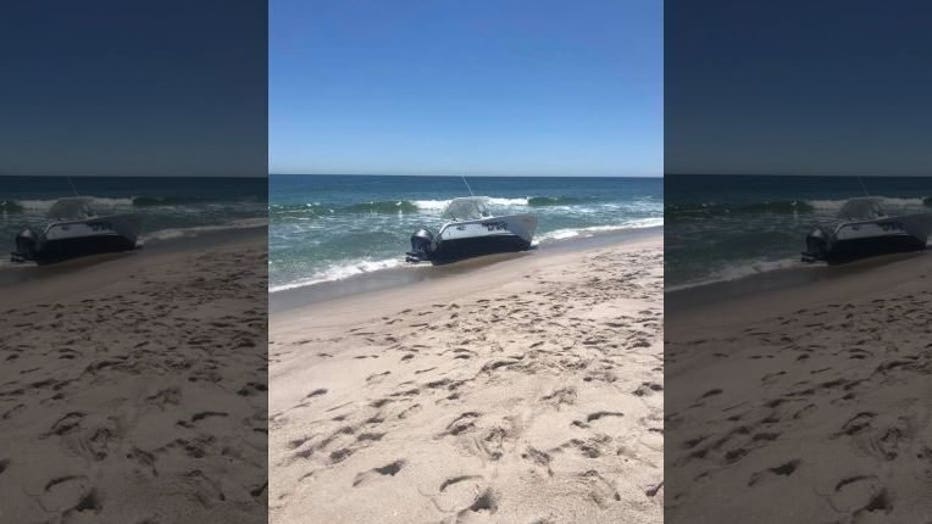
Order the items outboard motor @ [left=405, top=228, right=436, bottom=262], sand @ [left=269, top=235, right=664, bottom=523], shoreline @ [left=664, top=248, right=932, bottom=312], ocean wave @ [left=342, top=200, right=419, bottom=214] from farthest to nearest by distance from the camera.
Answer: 1. ocean wave @ [left=342, top=200, right=419, bottom=214]
2. outboard motor @ [left=405, top=228, right=436, bottom=262]
3. shoreline @ [left=664, top=248, right=932, bottom=312]
4. sand @ [left=269, top=235, right=664, bottom=523]

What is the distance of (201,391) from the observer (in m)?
2.94

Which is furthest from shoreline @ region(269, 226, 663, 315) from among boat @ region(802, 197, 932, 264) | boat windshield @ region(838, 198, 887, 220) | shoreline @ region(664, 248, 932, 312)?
boat windshield @ region(838, 198, 887, 220)

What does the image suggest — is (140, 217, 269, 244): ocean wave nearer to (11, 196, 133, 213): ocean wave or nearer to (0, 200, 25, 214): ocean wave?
(11, 196, 133, 213): ocean wave

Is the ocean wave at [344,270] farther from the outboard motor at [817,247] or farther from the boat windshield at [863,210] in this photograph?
the boat windshield at [863,210]

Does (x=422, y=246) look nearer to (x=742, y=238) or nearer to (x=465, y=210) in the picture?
(x=465, y=210)

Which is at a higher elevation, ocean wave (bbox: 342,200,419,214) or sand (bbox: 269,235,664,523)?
ocean wave (bbox: 342,200,419,214)

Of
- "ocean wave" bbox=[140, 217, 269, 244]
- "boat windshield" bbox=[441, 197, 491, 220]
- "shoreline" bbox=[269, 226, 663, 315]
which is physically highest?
"boat windshield" bbox=[441, 197, 491, 220]

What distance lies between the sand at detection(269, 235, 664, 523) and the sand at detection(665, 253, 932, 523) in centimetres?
20

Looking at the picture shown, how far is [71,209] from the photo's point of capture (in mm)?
3506

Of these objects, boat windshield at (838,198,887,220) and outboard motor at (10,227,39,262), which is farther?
boat windshield at (838,198,887,220)

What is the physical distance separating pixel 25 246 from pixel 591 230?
13619 millimetres

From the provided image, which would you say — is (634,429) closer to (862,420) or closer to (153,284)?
(862,420)

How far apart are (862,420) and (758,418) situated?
470 mm

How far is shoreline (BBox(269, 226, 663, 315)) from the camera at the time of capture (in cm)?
668
